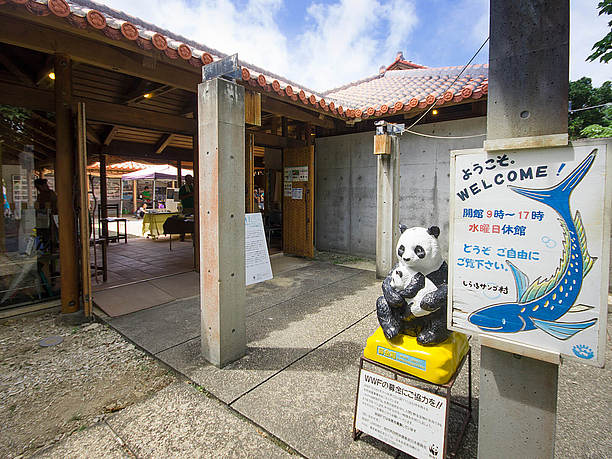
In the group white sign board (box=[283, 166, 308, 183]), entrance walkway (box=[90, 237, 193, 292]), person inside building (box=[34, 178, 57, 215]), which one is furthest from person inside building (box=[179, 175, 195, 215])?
person inside building (box=[34, 178, 57, 215])

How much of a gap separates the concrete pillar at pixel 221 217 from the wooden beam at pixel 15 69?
318 centimetres

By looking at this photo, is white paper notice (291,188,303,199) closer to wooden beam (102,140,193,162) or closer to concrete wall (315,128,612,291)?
concrete wall (315,128,612,291)

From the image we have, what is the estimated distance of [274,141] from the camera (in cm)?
751

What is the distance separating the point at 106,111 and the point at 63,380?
356cm

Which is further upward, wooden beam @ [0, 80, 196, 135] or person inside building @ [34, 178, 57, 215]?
wooden beam @ [0, 80, 196, 135]

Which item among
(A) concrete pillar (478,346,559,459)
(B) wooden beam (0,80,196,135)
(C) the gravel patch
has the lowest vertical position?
(C) the gravel patch

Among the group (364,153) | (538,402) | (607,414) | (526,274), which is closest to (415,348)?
(538,402)

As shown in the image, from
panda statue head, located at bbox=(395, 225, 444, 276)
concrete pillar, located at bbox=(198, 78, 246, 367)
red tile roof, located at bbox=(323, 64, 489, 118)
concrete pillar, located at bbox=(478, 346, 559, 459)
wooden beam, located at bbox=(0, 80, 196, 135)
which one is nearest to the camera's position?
concrete pillar, located at bbox=(478, 346, 559, 459)

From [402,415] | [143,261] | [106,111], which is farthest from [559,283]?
[143,261]

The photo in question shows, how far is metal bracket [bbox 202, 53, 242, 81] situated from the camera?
2.83 metres

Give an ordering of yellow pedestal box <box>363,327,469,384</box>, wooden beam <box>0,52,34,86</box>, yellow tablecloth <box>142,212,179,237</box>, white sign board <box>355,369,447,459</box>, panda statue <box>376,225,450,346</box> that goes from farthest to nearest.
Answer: yellow tablecloth <box>142,212,179,237</box>
wooden beam <box>0,52,34,86</box>
panda statue <box>376,225,450,346</box>
yellow pedestal box <box>363,327,469,384</box>
white sign board <box>355,369,447,459</box>

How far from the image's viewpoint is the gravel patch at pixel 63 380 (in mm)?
2230

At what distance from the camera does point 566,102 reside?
4.24ft

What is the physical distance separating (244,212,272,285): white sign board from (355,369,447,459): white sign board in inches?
62.1
